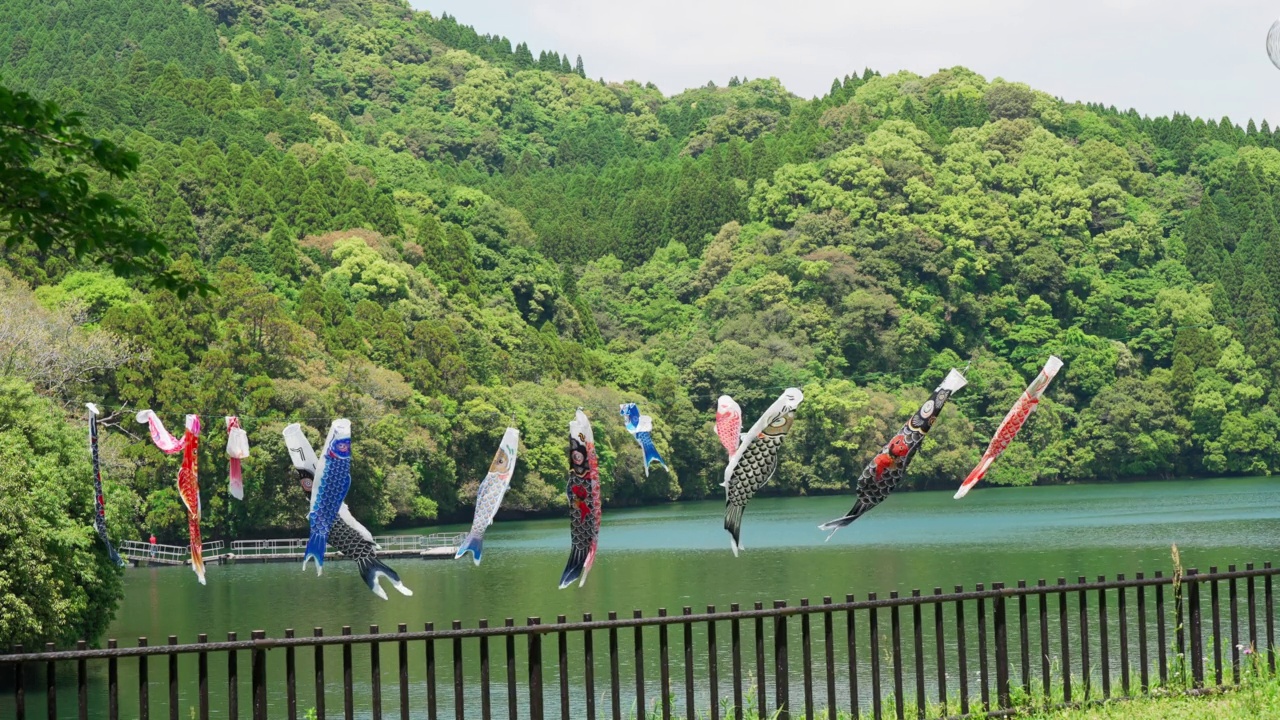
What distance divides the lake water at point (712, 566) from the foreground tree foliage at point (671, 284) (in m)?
4.84

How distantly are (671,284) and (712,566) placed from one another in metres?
40.6

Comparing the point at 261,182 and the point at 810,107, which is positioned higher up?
the point at 810,107

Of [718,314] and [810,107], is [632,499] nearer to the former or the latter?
[718,314]

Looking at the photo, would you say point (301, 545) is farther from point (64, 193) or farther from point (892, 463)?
point (64, 193)

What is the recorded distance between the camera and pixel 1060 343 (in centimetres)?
6862

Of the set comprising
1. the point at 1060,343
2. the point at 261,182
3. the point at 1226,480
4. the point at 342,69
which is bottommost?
the point at 1226,480

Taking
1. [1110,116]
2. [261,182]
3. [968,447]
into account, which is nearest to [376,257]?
[261,182]

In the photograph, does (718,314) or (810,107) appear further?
(810,107)

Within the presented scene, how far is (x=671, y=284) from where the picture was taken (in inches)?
2901

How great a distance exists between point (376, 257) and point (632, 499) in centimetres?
1346

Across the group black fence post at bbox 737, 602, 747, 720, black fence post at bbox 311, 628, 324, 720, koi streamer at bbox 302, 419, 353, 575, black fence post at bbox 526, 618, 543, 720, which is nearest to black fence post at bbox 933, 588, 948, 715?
black fence post at bbox 737, 602, 747, 720

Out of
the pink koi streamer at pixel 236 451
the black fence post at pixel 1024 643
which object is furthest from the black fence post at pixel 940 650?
the pink koi streamer at pixel 236 451

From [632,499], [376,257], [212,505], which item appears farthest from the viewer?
[632,499]

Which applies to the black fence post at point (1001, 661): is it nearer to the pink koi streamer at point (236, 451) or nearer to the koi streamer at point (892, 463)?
the koi streamer at point (892, 463)
